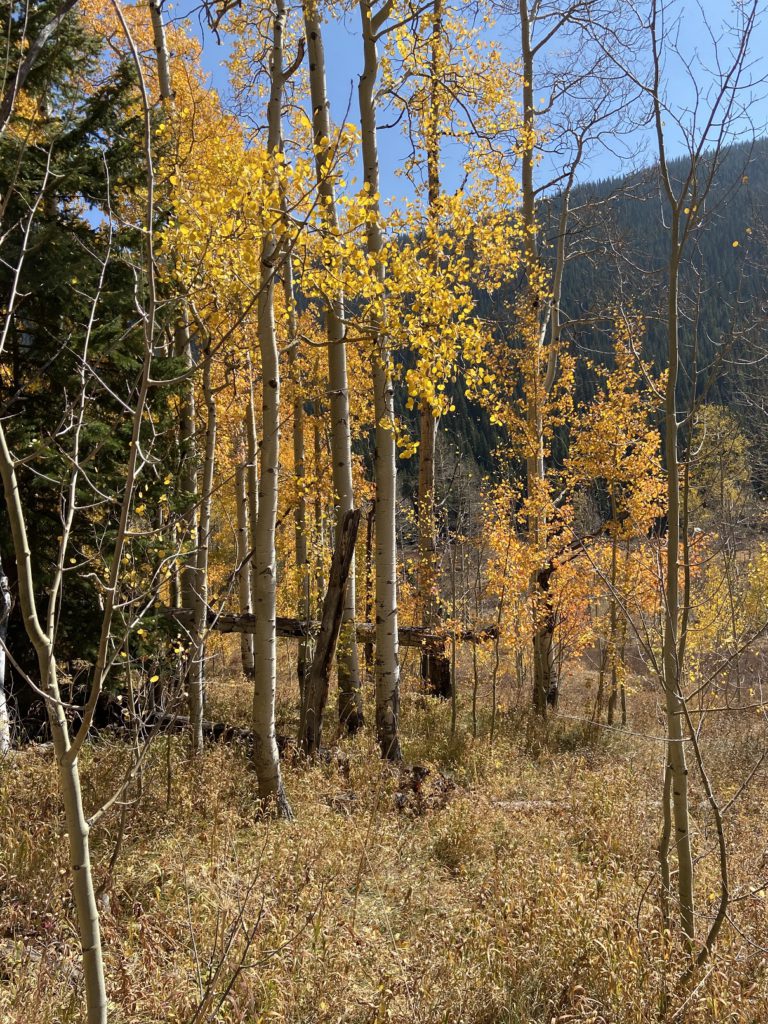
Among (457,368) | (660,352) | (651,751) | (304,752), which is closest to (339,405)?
(457,368)

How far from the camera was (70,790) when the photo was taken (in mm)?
1430

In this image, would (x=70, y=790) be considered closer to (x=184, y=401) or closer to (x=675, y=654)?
(x=675, y=654)

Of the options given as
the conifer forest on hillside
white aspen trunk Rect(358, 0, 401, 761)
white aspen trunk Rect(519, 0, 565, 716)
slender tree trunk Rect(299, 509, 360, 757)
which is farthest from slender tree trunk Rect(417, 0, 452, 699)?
slender tree trunk Rect(299, 509, 360, 757)

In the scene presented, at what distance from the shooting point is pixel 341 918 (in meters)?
3.07

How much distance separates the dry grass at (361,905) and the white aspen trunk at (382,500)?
1.85 ft

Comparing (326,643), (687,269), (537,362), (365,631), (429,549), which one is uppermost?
(537,362)

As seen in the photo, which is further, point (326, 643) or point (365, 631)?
point (365, 631)

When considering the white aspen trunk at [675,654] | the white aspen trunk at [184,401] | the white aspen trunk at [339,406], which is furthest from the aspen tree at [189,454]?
the white aspen trunk at [675,654]

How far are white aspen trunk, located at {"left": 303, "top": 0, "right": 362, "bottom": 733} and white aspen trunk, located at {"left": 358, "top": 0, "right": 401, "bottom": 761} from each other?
410 mm

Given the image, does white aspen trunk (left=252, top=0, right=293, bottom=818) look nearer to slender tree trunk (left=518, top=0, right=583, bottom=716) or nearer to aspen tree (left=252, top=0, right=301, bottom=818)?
aspen tree (left=252, top=0, right=301, bottom=818)

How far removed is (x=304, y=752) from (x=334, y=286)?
13.3 feet

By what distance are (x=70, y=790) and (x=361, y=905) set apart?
2.60 metres

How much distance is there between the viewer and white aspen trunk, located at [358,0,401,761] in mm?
5938

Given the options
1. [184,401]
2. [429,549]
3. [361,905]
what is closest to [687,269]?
[361,905]
